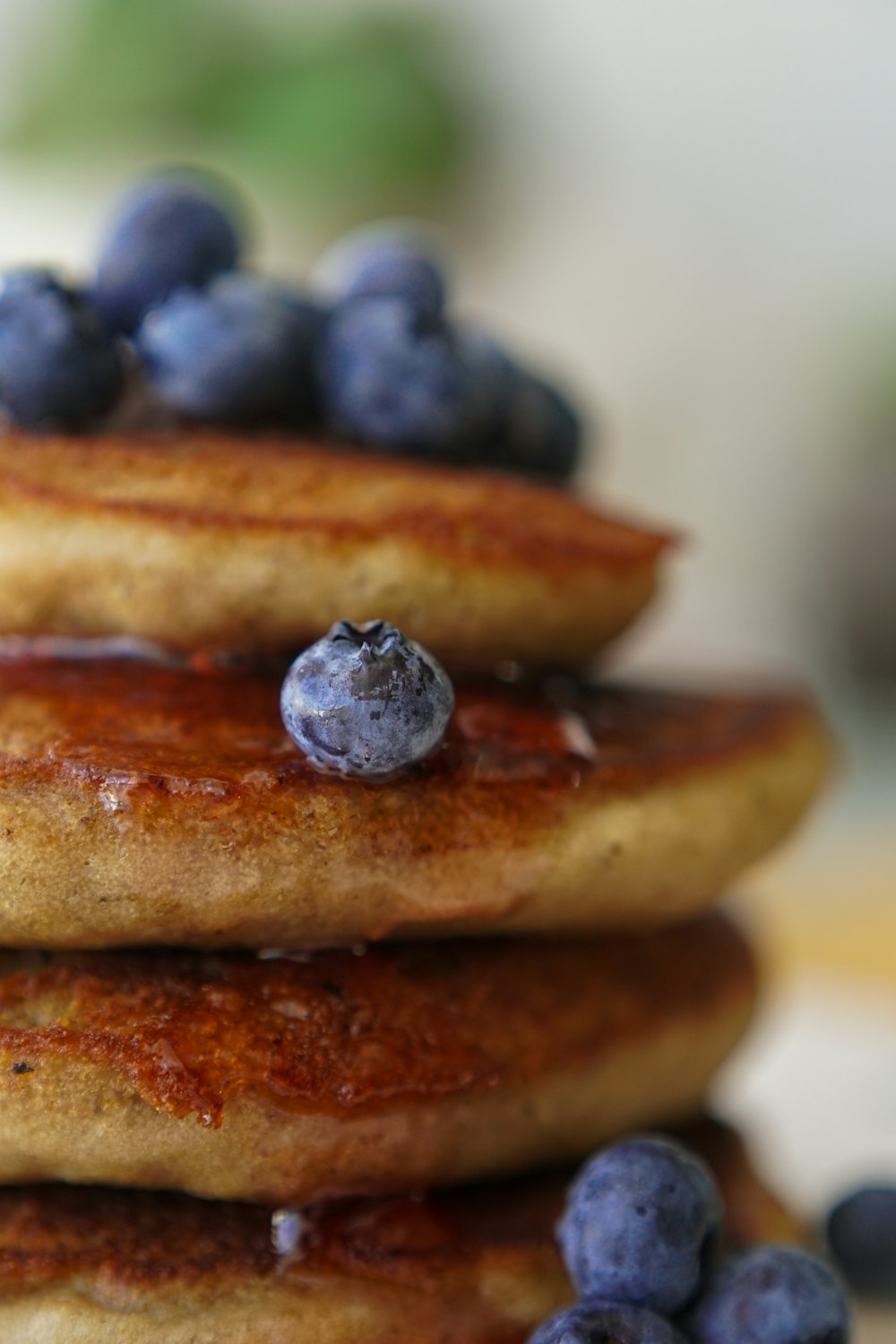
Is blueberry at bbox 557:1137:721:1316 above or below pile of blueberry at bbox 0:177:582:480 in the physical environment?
below

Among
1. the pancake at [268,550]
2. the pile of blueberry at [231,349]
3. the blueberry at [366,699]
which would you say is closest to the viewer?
the blueberry at [366,699]

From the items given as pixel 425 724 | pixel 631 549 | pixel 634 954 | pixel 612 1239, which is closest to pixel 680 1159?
pixel 612 1239

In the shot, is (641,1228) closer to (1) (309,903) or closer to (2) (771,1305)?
(2) (771,1305)

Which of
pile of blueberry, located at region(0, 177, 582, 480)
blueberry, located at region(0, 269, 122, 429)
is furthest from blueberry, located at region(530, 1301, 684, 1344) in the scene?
blueberry, located at region(0, 269, 122, 429)

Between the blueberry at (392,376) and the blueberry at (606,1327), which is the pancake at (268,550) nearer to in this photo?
the blueberry at (392,376)

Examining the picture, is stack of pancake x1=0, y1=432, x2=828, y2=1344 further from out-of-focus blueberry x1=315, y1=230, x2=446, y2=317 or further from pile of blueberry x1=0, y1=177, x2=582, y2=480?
out-of-focus blueberry x1=315, y1=230, x2=446, y2=317

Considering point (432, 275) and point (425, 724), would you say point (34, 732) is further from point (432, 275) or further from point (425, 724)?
point (432, 275)

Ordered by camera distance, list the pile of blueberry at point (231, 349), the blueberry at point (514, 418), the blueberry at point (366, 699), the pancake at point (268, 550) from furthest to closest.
A: the blueberry at point (514, 418), the pile of blueberry at point (231, 349), the pancake at point (268, 550), the blueberry at point (366, 699)

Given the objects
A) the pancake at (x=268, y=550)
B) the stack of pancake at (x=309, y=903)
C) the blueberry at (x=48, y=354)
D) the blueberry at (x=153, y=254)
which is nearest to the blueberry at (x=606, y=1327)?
the stack of pancake at (x=309, y=903)
